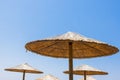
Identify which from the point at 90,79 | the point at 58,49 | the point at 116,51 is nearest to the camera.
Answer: the point at 116,51

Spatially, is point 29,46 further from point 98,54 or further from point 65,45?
point 98,54

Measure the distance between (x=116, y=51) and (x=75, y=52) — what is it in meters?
1.62

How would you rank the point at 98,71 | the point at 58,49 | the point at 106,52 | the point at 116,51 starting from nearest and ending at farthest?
the point at 116,51
the point at 106,52
the point at 58,49
the point at 98,71

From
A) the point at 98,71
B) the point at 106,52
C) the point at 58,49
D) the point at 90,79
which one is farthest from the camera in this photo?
the point at 90,79

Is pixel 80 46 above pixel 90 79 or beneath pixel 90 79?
above

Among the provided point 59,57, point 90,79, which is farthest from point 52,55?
point 90,79

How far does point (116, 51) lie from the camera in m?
6.70

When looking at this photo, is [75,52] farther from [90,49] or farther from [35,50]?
[35,50]

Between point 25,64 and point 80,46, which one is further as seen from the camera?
point 25,64

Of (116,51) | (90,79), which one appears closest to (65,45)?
(116,51)

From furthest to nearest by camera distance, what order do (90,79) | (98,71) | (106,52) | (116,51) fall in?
1. (90,79)
2. (98,71)
3. (106,52)
4. (116,51)

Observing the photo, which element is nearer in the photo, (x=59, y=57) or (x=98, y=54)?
(x=98, y=54)

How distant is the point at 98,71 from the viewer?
12406mm

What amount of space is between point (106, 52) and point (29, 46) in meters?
2.15
